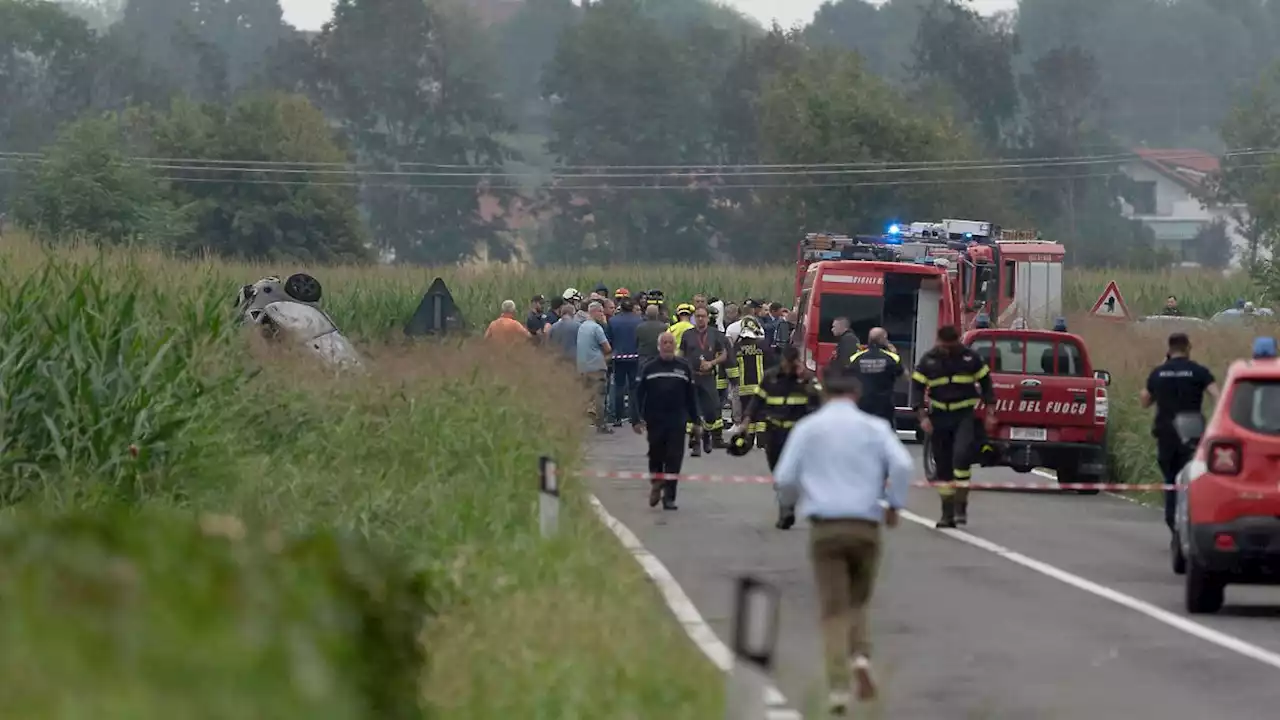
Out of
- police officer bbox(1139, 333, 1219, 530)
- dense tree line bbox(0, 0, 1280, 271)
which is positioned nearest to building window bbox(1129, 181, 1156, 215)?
dense tree line bbox(0, 0, 1280, 271)

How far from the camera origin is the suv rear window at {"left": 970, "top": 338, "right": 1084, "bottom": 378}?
25.6 metres

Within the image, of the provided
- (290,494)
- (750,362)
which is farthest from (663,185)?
(290,494)

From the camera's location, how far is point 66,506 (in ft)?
46.8

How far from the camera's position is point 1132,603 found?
15.4 metres

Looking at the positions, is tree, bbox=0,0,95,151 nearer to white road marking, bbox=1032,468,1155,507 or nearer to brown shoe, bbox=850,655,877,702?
white road marking, bbox=1032,468,1155,507

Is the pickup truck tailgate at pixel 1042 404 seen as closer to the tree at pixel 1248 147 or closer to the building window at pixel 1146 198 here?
the tree at pixel 1248 147

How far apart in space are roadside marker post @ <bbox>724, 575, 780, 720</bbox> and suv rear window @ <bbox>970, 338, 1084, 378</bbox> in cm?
1810

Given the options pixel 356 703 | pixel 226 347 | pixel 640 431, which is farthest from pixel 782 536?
pixel 356 703

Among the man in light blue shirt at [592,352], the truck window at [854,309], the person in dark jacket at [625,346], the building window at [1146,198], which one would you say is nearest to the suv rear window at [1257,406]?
the man in light blue shirt at [592,352]

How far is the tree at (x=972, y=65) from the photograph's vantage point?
115 metres

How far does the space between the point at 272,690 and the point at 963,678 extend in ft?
25.1

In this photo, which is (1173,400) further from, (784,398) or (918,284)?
(918,284)

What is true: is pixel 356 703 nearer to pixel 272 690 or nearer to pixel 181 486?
→ pixel 272 690

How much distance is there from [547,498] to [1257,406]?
4234 mm
